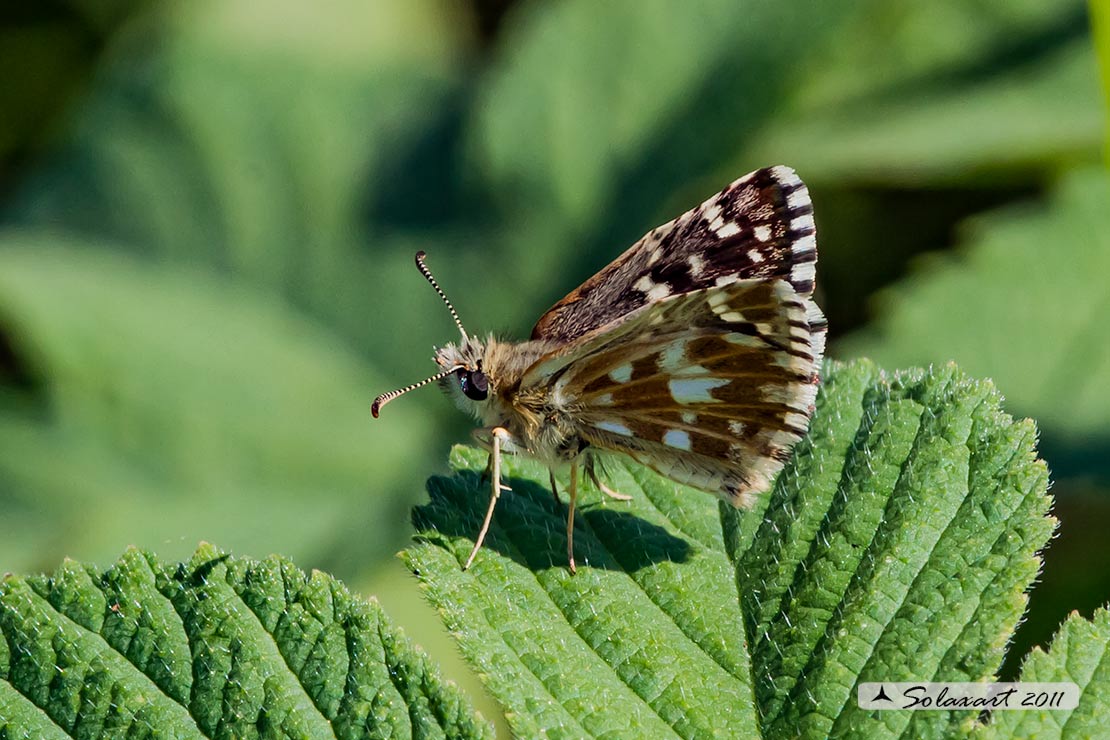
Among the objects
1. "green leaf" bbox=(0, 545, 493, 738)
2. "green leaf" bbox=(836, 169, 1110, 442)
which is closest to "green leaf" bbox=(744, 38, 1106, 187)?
"green leaf" bbox=(836, 169, 1110, 442)

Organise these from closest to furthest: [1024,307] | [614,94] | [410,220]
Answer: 1. [1024,307]
2. [614,94]
3. [410,220]

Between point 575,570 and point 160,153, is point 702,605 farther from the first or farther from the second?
point 160,153

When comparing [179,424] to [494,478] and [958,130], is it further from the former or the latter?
[958,130]

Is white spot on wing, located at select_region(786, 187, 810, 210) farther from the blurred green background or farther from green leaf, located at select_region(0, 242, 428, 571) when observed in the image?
green leaf, located at select_region(0, 242, 428, 571)

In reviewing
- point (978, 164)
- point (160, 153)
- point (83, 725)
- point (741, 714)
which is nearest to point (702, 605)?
point (741, 714)

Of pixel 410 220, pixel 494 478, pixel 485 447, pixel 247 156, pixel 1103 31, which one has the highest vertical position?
pixel 247 156

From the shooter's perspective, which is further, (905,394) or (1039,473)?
(905,394)
